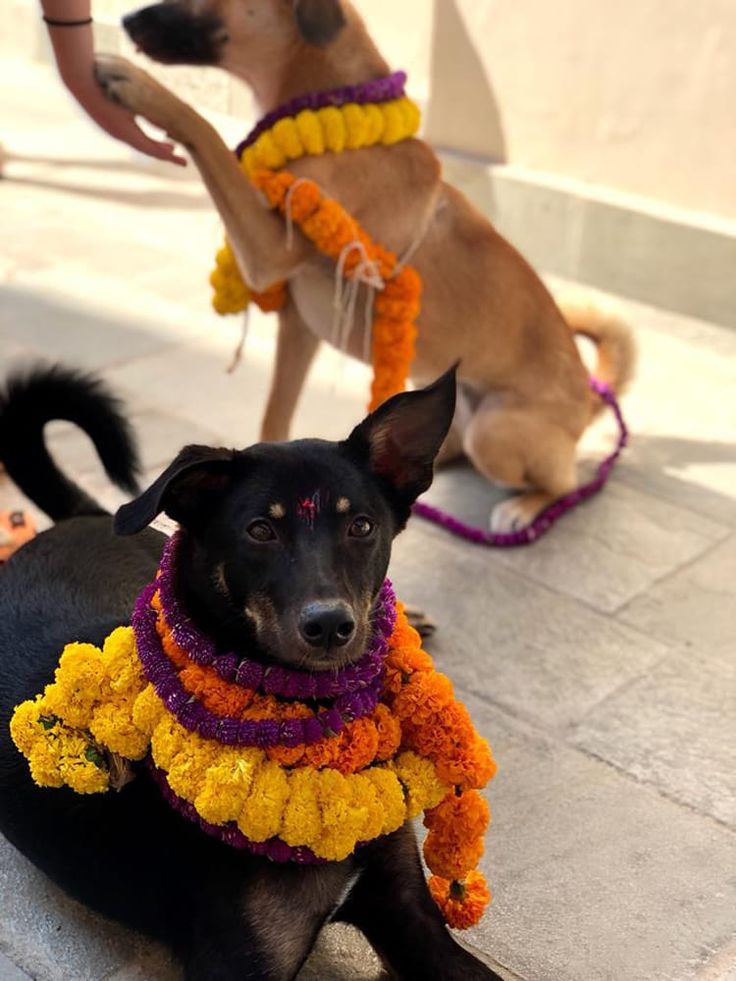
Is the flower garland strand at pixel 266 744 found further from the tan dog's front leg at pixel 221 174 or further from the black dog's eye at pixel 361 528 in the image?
the tan dog's front leg at pixel 221 174

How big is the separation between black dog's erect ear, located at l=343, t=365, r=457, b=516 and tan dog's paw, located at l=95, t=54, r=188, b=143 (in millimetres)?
1409

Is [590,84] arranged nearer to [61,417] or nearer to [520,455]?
[520,455]

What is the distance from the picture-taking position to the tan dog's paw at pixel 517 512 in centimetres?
387

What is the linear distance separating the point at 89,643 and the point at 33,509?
1.53 m

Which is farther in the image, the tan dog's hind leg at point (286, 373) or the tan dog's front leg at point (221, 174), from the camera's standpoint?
the tan dog's hind leg at point (286, 373)

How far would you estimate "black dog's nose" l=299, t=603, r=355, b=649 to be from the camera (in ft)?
5.93

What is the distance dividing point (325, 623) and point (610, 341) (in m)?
2.85

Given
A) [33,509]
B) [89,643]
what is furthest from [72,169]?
[89,643]

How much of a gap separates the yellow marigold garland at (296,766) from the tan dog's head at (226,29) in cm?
189

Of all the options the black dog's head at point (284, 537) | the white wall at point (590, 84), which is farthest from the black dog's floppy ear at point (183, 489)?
the white wall at point (590, 84)

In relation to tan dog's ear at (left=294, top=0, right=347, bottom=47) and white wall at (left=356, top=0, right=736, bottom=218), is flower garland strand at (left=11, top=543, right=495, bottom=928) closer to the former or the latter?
tan dog's ear at (left=294, top=0, right=347, bottom=47)

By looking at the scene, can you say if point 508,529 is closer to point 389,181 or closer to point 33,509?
point 389,181

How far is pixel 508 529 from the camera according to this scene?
152 inches

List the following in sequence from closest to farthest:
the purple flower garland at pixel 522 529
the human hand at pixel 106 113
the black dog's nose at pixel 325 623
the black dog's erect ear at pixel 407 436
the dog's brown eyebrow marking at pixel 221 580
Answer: the black dog's nose at pixel 325 623, the dog's brown eyebrow marking at pixel 221 580, the black dog's erect ear at pixel 407 436, the human hand at pixel 106 113, the purple flower garland at pixel 522 529
